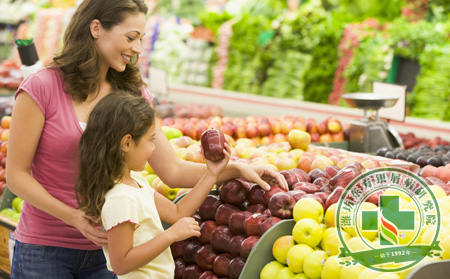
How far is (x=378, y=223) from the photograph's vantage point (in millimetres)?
2014

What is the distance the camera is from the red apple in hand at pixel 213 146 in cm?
228

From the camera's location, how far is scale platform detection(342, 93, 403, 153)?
427 cm

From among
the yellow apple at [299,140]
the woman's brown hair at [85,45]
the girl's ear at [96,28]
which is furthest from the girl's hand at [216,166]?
the yellow apple at [299,140]

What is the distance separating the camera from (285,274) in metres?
2.15

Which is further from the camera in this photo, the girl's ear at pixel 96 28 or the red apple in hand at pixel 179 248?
the red apple in hand at pixel 179 248

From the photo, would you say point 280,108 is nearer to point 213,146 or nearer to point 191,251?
point 191,251

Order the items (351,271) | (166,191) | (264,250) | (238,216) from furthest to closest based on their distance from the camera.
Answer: (166,191), (238,216), (264,250), (351,271)

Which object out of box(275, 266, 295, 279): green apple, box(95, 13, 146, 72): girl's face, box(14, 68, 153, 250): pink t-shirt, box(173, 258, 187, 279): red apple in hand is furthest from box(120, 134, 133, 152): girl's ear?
box(173, 258, 187, 279): red apple in hand

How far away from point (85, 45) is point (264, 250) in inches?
41.4

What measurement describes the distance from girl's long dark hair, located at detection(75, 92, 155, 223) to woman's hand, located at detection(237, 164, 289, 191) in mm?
621

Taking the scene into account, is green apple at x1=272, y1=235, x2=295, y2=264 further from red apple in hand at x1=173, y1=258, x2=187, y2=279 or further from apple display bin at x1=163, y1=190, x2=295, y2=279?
red apple in hand at x1=173, y1=258, x2=187, y2=279

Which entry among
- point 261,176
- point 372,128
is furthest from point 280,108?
point 261,176

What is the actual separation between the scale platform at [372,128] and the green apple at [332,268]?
2.47 m

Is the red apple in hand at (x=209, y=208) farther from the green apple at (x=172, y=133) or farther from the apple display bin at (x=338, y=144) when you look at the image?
the apple display bin at (x=338, y=144)
